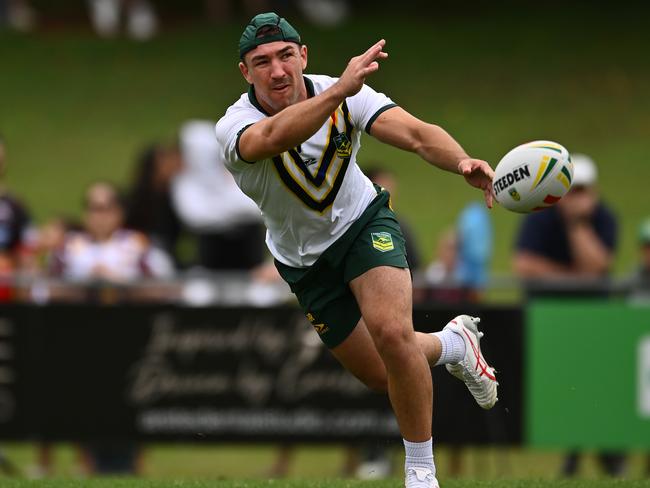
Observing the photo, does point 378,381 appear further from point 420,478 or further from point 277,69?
point 277,69

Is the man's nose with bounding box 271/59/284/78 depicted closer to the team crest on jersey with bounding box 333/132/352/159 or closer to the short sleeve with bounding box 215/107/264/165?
the short sleeve with bounding box 215/107/264/165

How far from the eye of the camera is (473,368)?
7.80 meters

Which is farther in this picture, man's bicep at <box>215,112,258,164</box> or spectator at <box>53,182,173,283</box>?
spectator at <box>53,182,173,283</box>

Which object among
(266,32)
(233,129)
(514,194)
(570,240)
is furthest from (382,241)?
(570,240)

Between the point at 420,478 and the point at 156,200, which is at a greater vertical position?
the point at 156,200

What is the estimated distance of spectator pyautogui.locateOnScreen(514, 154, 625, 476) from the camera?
11.8 meters

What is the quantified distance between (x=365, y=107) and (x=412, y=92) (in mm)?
21619

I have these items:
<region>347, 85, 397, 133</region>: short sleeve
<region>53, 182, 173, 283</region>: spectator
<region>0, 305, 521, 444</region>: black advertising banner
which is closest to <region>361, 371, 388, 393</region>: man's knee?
<region>347, 85, 397, 133</region>: short sleeve

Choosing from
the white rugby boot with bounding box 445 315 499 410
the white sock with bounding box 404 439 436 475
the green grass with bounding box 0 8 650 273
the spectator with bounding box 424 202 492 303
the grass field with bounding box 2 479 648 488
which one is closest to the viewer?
the white sock with bounding box 404 439 436 475

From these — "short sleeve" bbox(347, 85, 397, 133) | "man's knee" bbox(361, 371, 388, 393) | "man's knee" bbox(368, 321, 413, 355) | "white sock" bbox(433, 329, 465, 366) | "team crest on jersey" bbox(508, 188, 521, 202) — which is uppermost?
"short sleeve" bbox(347, 85, 397, 133)

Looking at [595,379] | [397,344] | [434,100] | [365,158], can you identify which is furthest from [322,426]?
[434,100]

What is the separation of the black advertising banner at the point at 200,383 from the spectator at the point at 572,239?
103 centimetres

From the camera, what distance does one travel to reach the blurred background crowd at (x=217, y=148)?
38.7ft

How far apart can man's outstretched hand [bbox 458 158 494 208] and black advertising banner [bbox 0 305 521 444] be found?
4.21 meters
